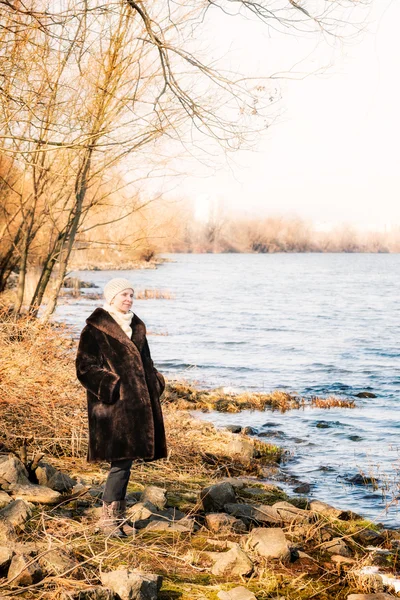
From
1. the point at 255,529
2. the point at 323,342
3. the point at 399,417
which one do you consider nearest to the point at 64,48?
the point at 255,529

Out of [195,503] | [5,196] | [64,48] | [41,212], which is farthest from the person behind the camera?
[5,196]

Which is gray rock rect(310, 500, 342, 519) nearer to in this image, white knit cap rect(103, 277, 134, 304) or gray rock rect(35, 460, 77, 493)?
gray rock rect(35, 460, 77, 493)

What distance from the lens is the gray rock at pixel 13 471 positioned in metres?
6.51

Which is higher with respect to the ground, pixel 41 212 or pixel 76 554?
pixel 41 212

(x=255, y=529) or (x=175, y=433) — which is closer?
(x=255, y=529)

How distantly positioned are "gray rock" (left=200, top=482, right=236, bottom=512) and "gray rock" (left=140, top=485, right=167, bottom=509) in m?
0.36

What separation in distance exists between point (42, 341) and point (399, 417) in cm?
795

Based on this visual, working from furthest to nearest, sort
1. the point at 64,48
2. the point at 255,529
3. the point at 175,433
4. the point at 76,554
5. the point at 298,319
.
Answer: the point at 298,319, the point at 64,48, the point at 175,433, the point at 255,529, the point at 76,554

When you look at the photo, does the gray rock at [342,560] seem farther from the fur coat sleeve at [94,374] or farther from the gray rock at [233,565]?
the fur coat sleeve at [94,374]

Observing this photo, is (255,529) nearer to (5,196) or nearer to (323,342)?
(5,196)

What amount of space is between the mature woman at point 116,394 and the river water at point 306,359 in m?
2.57

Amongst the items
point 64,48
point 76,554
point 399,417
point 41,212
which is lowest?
point 399,417

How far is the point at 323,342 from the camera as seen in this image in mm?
25797

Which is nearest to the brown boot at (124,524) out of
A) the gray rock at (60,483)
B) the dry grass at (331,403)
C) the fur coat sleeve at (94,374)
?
the fur coat sleeve at (94,374)
